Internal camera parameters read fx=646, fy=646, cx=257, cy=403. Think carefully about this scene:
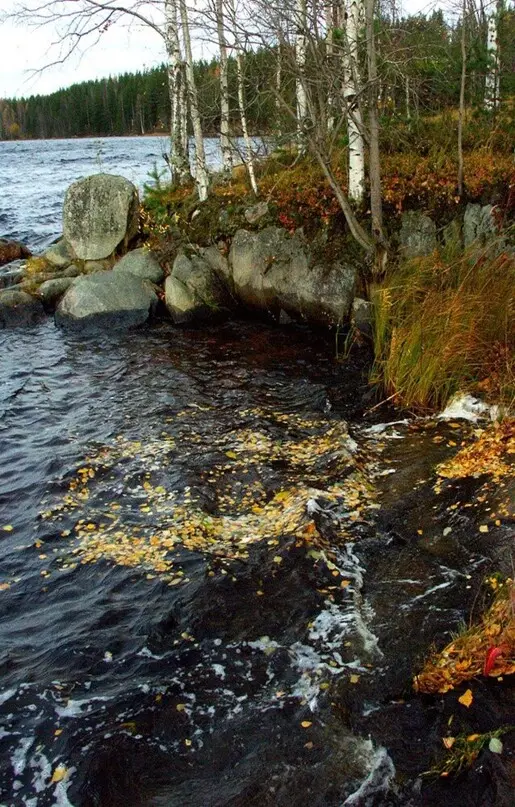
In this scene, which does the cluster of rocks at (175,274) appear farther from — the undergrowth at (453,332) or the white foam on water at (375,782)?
the white foam on water at (375,782)

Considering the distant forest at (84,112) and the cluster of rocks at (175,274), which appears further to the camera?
the distant forest at (84,112)

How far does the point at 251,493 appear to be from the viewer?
6840 millimetres

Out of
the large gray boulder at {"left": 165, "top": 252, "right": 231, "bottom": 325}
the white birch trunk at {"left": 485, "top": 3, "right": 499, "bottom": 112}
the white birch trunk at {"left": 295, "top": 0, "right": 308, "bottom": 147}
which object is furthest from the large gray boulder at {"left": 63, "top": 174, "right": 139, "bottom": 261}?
the white birch trunk at {"left": 485, "top": 3, "right": 499, "bottom": 112}

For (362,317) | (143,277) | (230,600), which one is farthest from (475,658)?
(143,277)

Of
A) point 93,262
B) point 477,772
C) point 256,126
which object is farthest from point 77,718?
point 256,126

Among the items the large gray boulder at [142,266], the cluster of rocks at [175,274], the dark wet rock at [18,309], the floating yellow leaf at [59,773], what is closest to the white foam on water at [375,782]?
the floating yellow leaf at [59,773]

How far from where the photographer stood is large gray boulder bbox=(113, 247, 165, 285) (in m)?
13.7

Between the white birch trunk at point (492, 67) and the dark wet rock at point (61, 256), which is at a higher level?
the white birch trunk at point (492, 67)

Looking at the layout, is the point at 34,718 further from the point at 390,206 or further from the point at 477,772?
the point at 390,206

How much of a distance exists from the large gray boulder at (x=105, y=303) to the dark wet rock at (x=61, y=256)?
2.26m

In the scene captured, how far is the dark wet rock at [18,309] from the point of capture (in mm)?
13508

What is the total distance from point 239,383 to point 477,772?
6.96m

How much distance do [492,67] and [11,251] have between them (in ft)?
42.7

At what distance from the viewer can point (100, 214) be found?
1455cm
